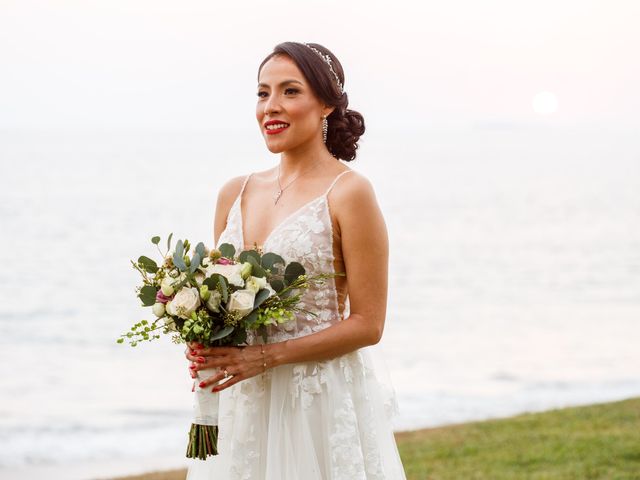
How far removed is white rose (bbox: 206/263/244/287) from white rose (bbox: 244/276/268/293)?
0.03 metres

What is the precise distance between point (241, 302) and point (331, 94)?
0.99 metres

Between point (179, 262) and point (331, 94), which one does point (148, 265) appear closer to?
point (179, 262)

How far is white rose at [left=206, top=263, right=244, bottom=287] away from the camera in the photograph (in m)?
2.97

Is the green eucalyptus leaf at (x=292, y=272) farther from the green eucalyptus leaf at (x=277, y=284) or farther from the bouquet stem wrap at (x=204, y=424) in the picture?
the bouquet stem wrap at (x=204, y=424)

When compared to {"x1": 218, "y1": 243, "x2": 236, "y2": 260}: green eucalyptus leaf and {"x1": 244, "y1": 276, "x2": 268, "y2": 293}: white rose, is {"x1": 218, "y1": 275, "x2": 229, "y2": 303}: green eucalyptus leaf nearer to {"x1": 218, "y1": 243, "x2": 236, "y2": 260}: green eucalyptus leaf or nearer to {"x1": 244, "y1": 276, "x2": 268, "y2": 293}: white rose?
{"x1": 244, "y1": 276, "x2": 268, "y2": 293}: white rose

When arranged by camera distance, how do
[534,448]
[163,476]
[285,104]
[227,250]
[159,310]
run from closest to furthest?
[159,310] → [227,250] → [285,104] → [534,448] → [163,476]

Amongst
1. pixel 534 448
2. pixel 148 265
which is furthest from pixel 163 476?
pixel 148 265

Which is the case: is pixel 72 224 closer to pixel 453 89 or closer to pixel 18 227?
pixel 18 227

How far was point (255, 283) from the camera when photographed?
9.78 feet

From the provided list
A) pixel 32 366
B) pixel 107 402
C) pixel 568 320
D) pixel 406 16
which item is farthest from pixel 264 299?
pixel 406 16

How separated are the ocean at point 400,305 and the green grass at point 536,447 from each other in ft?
7.87

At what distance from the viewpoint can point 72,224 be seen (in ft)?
124

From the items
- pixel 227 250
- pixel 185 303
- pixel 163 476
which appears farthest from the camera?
pixel 163 476

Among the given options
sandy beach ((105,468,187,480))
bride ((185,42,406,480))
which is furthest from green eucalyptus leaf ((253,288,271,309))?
sandy beach ((105,468,187,480))
